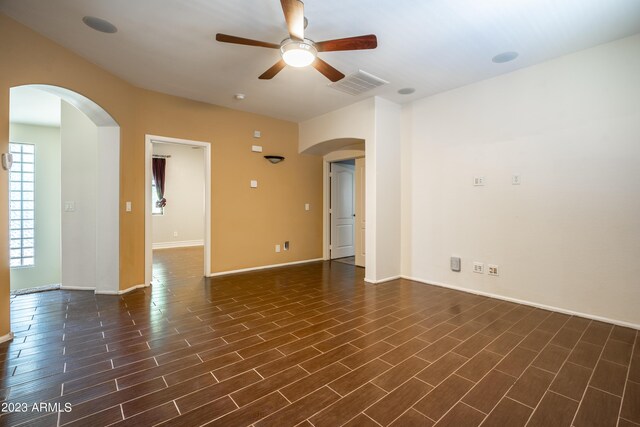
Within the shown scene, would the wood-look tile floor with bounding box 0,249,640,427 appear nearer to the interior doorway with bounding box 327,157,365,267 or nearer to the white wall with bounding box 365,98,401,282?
the white wall with bounding box 365,98,401,282

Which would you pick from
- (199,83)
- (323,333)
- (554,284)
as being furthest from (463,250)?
(199,83)

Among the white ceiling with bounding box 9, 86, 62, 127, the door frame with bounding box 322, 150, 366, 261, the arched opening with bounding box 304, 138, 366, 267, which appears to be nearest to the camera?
the white ceiling with bounding box 9, 86, 62, 127

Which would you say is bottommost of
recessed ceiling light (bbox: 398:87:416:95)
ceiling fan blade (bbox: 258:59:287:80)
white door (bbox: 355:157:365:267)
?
white door (bbox: 355:157:365:267)

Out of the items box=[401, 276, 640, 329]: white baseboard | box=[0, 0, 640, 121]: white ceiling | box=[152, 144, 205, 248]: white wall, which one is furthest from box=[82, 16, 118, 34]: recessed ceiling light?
box=[152, 144, 205, 248]: white wall

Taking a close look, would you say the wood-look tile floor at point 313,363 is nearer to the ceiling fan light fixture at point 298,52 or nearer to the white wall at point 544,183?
the white wall at point 544,183

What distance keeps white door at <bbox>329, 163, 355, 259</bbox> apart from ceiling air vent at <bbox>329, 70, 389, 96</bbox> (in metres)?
2.53

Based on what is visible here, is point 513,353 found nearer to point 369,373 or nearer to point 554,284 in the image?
point 369,373

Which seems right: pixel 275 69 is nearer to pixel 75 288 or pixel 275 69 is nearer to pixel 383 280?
pixel 383 280

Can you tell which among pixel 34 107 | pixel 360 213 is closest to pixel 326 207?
pixel 360 213

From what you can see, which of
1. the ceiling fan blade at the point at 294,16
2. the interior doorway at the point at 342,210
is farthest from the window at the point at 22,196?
the ceiling fan blade at the point at 294,16

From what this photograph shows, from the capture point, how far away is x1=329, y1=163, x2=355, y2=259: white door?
6.57 m

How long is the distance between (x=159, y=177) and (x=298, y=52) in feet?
23.2

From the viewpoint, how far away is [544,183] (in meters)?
3.35

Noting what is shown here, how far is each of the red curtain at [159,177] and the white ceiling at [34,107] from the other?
91.2 inches
